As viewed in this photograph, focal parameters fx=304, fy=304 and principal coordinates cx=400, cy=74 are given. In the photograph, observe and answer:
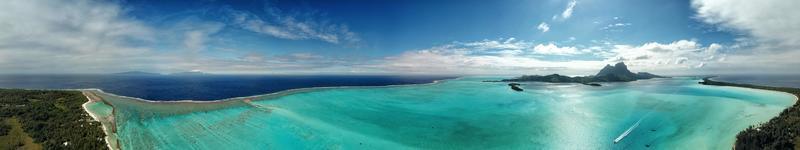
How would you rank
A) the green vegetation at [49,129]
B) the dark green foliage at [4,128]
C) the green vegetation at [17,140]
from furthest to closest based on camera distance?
the dark green foliage at [4,128] → the green vegetation at [49,129] → the green vegetation at [17,140]

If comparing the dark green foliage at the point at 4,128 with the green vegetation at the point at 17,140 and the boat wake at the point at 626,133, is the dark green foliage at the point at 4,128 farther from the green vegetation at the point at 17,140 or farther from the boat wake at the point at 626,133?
the boat wake at the point at 626,133

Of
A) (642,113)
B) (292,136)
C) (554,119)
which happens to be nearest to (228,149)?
(292,136)

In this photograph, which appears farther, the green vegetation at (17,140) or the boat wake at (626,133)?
the boat wake at (626,133)

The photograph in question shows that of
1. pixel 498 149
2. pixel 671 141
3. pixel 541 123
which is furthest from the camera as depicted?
pixel 541 123

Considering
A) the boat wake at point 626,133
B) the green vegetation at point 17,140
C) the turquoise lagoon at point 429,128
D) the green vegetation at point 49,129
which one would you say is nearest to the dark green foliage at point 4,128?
the green vegetation at point 49,129

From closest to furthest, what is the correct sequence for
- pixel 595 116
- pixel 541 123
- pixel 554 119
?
1. pixel 541 123
2. pixel 554 119
3. pixel 595 116

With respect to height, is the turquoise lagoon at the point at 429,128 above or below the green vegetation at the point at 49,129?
below

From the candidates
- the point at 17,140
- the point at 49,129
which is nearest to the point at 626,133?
the point at 17,140

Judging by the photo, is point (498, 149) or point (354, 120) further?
point (354, 120)

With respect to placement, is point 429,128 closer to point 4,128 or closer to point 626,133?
point 626,133

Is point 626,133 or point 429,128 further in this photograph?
point 429,128

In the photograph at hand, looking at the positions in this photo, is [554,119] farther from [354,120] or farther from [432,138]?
[354,120]
